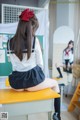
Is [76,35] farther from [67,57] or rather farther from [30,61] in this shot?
[30,61]

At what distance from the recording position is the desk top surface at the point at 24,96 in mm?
1660

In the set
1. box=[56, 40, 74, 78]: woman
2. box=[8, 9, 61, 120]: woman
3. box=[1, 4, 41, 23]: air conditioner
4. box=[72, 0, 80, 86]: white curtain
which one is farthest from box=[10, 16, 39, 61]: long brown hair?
box=[72, 0, 80, 86]: white curtain

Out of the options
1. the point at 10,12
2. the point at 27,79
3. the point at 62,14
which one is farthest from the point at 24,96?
the point at 62,14

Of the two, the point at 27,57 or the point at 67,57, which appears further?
the point at 67,57

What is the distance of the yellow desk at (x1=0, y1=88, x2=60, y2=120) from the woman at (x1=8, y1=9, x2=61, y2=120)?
0.12 metres

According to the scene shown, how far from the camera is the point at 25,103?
1.69 m

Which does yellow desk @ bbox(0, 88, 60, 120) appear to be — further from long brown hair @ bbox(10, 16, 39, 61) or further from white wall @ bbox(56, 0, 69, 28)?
white wall @ bbox(56, 0, 69, 28)

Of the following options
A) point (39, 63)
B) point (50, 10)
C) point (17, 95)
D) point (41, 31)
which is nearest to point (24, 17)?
point (39, 63)

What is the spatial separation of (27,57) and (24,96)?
1.26 ft

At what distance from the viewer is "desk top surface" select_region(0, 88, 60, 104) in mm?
1660

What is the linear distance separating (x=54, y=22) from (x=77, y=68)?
47.0 inches

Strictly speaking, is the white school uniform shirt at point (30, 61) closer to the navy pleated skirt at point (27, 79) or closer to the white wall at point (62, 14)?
the navy pleated skirt at point (27, 79)

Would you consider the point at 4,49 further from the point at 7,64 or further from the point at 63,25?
the point at 63,25

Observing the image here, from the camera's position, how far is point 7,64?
304 centimetres
